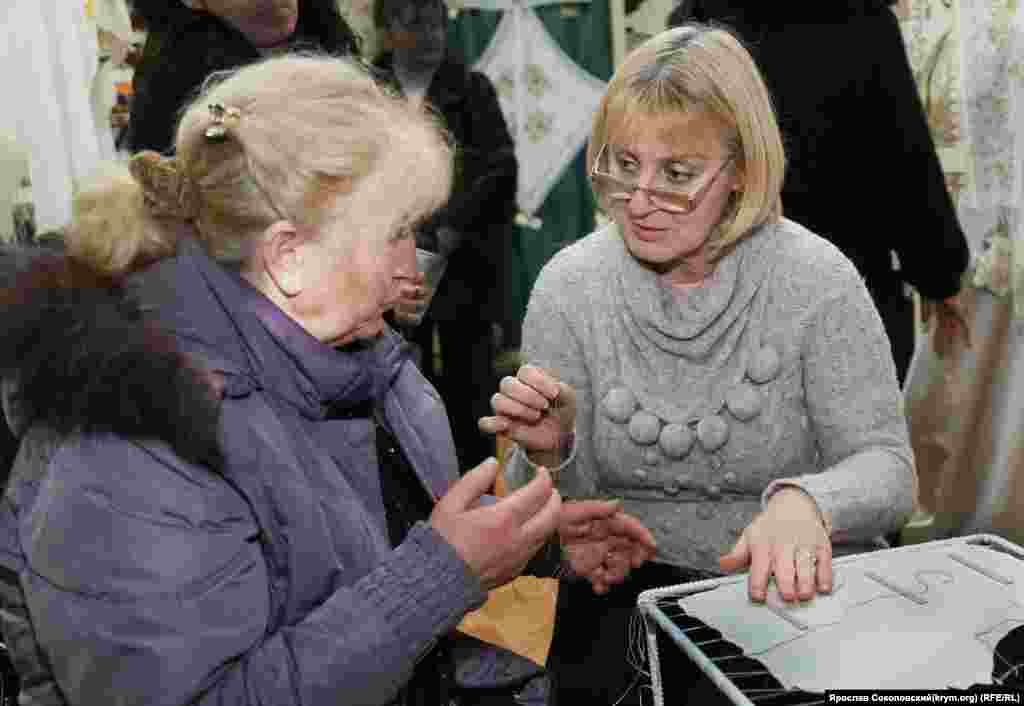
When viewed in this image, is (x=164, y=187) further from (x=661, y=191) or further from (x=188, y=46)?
(x=188, y=46)

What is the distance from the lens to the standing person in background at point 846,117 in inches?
90.4

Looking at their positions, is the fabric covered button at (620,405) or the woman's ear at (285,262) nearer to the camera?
the woman's ear at (285,262)

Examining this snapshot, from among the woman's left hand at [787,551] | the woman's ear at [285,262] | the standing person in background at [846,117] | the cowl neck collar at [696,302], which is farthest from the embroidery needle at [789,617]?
the standing person in background at [846,117]

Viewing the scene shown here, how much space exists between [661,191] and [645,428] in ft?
1.26

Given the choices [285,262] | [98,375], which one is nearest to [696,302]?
[285,262]

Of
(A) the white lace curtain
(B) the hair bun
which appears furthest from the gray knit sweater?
(A) the white lace curtain

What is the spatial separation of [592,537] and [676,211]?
0.54m

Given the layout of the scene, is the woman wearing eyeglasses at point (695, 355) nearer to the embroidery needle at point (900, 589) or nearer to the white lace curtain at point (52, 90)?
the embroidery needle at point (900, 589)

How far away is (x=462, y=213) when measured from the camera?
9.15 feet

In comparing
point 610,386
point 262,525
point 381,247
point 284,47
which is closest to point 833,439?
point 610,386

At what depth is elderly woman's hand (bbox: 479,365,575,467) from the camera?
1.58m

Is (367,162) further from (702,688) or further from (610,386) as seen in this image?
(702,688)

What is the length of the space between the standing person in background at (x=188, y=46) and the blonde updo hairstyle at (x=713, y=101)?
0.75 m

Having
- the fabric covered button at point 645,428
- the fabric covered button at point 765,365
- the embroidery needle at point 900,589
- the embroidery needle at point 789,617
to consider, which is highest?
the fabric covered button at point 765,365
